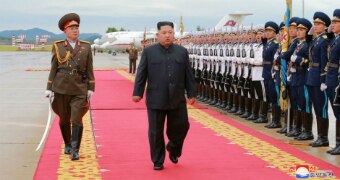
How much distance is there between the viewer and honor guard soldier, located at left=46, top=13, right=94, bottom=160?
868 centimetres

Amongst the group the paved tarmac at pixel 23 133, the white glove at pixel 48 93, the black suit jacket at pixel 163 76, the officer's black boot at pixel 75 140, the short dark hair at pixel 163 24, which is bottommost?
the paved tarmac at pixel 23 133

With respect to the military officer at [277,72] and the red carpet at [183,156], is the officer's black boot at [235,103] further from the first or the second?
the military officer at [277,72]

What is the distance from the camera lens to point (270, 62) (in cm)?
1238

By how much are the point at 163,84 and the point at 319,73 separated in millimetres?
2740

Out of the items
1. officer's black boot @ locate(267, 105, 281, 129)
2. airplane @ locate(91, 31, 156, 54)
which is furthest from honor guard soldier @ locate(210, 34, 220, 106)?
airplane @ locate(91, 31, 156, 54)

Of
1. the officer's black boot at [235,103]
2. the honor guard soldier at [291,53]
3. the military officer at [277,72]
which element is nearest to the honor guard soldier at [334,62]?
the honor guard soldier at [291,53]

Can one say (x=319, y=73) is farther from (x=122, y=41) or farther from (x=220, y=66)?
(x=122, y=41)

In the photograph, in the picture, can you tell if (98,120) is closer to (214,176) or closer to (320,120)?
(320,120)

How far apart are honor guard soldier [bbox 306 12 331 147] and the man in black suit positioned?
2.30 m

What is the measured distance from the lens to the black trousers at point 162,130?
804 centimetres

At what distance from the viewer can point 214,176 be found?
755 cm

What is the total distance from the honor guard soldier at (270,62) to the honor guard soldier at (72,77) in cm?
433

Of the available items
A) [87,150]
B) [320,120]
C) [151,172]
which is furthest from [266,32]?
[151,172]

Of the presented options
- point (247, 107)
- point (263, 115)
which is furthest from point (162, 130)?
point (247, 107)
